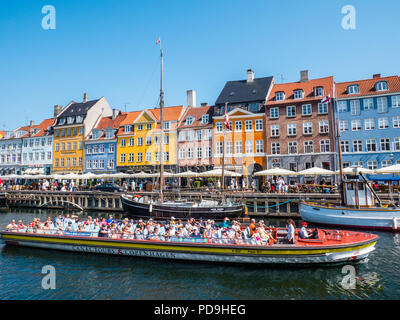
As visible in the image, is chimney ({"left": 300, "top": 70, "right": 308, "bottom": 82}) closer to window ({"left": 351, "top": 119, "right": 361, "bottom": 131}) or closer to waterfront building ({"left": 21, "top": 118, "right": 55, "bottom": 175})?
window ({"left": 351, "top": 119, "right": 361, "bottom": 131})

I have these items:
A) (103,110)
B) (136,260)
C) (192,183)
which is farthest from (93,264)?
(103,110)

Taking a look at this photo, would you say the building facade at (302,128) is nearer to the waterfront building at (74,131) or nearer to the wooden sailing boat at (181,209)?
the wooden sailing boat at (181,209)

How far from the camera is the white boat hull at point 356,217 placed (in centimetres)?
2139

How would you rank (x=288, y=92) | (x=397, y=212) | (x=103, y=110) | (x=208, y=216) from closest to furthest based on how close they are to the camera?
(x=397, y=212) → (x=208, y=216) → (x=288, y=92) → (x=103, y=110)

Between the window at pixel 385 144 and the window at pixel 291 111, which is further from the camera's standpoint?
the window at pixel 291 111

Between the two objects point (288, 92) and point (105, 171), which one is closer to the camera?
point (288, 92)

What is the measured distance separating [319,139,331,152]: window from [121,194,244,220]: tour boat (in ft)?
55.9

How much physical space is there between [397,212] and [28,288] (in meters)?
23.8

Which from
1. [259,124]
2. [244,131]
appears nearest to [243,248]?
[244,131]

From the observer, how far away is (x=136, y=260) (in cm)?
1603

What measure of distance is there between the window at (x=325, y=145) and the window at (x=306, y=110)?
13.4 feet

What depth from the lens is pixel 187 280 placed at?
A: 13.1m

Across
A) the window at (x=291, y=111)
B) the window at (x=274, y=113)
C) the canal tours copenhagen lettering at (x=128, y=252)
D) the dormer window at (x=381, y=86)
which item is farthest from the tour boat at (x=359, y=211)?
the window at (x=274, y=113)
